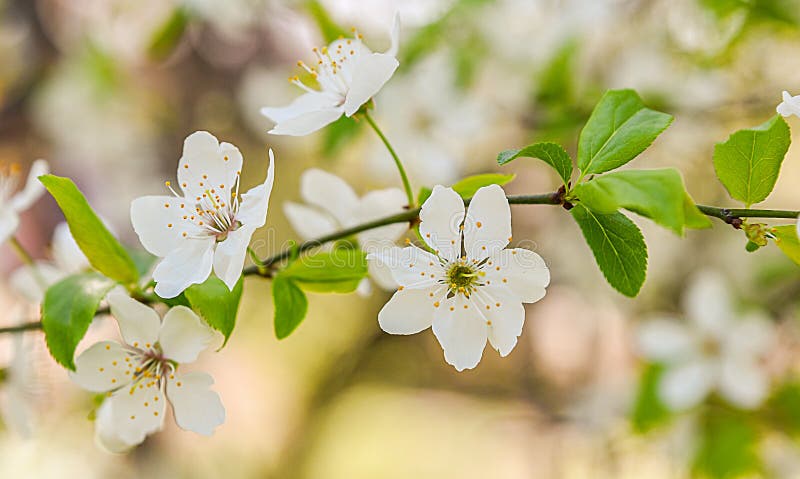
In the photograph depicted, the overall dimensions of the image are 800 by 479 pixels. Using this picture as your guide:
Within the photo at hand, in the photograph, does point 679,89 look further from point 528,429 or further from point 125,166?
point 125,166

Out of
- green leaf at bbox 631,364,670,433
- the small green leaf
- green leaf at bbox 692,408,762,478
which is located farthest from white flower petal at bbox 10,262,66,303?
green leaf at bbox 692,408,762,478

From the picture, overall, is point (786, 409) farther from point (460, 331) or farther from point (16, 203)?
point (16, 203)

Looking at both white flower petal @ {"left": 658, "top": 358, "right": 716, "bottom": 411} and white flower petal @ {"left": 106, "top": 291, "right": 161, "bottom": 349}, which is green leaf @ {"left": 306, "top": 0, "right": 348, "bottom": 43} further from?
white flower petal @ {"left": 658, "top": 358, "right": 716, "bottom": 411}

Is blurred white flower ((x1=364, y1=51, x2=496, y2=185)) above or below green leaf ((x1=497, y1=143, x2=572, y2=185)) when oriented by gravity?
below

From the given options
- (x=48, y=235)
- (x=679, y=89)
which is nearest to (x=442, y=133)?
(x=679, y=89)

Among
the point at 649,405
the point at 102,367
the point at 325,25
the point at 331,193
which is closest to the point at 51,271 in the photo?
the point at 102,367

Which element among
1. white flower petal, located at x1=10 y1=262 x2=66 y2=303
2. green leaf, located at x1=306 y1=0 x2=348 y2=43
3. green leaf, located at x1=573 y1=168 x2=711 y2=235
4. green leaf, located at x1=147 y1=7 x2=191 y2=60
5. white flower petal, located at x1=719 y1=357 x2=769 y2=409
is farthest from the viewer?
green leaf, located at x1=147 y1=7 x2=191 y2=60

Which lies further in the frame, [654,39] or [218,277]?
[654,39]
